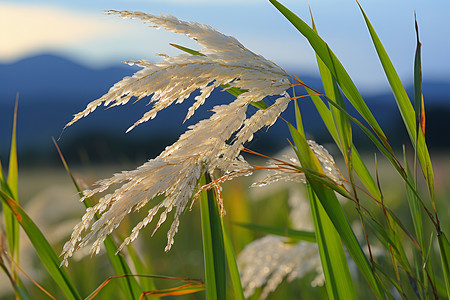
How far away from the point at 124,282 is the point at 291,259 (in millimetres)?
511

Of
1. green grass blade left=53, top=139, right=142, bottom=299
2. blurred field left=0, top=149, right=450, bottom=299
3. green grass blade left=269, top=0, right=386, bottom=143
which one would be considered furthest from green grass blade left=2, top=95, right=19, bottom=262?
green grass blade left=269, top=0, right=386, bottom=143

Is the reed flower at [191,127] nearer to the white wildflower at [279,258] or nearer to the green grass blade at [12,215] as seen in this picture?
the green grass blade at [12,215]

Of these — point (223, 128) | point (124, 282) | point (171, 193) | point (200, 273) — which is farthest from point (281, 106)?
point (200, 273)

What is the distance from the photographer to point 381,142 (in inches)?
28.6

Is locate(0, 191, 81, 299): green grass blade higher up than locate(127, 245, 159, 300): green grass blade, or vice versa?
locate(0, 191, 81, 299): green grass blade

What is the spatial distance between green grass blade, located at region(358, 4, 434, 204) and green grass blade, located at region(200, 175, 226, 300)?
1.12 ft

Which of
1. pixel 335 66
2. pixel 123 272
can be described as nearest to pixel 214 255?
pixel 123 272

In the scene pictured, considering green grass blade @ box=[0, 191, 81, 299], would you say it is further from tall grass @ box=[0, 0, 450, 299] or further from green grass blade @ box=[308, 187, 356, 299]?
green grass blade @ box=[308, 187, 356, 299]

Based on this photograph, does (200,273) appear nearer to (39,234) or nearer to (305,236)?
(305,236)

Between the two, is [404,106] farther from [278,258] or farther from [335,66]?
[278,258]

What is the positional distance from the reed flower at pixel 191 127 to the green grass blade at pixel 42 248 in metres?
0.24

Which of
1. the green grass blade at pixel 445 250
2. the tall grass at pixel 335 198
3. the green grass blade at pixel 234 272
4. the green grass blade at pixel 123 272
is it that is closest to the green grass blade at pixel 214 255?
the tall grass at pixel 335 198

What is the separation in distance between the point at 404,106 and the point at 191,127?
1.31 ft

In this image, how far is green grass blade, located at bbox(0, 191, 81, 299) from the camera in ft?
2.70
